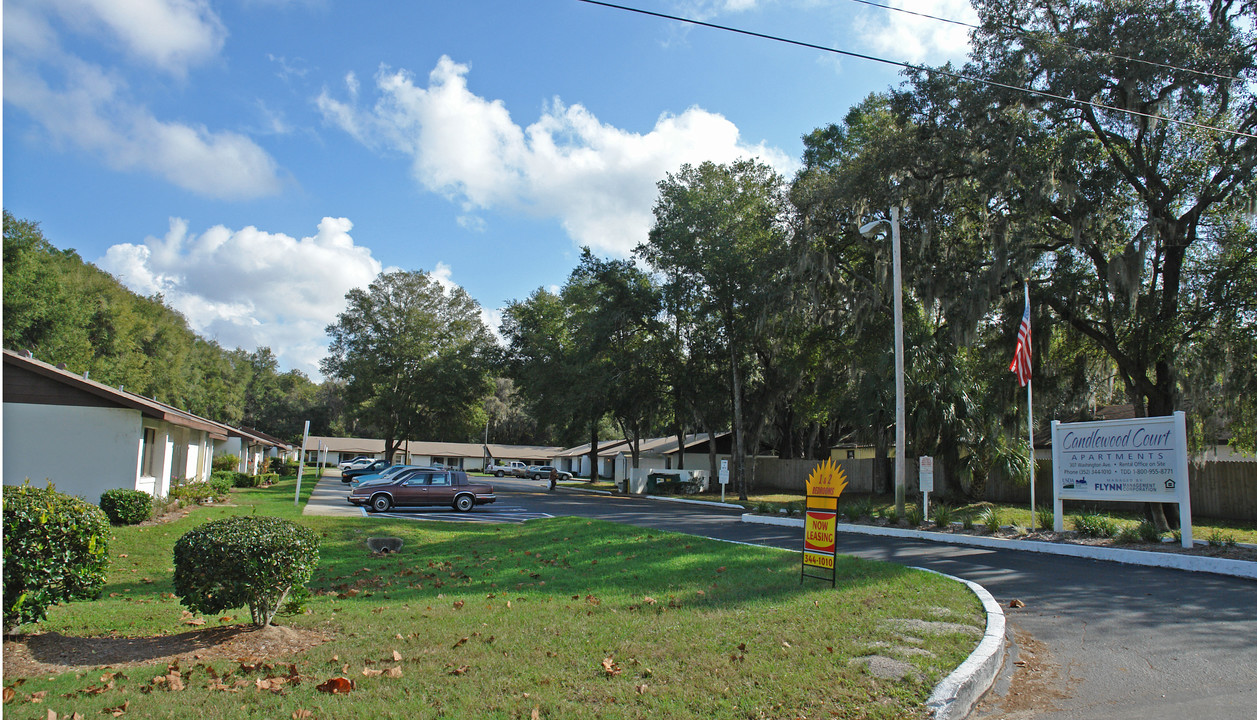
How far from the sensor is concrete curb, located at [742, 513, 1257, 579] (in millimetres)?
10875

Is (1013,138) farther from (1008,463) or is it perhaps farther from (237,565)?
(237,565)

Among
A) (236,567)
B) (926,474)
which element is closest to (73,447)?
(236,567)

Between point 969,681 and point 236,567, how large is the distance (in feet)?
20.6

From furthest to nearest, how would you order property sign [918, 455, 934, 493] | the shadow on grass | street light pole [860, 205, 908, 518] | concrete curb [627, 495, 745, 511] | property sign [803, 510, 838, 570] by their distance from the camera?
concrete curb [627, 495, 745, 511] → street light pole [860, 205, 908, 518] → property sign [918, 455, 934, 493] → property sign [803, 510, 838, 570] → the shadow on grass

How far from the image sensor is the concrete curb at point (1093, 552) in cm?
1088

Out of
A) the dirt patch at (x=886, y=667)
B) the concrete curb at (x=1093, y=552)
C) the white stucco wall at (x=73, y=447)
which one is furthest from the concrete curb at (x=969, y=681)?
the white stucco wall at (x=73, y=447)

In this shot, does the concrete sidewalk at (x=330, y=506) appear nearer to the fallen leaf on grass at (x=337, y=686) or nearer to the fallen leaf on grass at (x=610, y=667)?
the fallen leaf on grass at (x=337, y=686)

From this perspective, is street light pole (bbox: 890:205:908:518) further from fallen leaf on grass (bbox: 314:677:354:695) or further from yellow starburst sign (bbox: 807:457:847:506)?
fallen leaf on grass (bbox: 314:677:354:695)

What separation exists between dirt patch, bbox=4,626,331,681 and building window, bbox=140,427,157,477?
50.5 ft

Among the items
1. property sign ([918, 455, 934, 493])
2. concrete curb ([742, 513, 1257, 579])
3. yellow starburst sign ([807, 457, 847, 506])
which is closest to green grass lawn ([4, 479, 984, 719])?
yellow starburst sign ([807, 457, 847, 506])

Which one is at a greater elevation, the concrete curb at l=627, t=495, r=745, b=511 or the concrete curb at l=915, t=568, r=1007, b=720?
the concrete curb at l=915, t=568, r=1007, b=720

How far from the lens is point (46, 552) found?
243 inches

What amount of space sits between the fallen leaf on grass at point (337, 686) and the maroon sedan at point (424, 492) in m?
18.2

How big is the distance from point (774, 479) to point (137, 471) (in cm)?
3137
